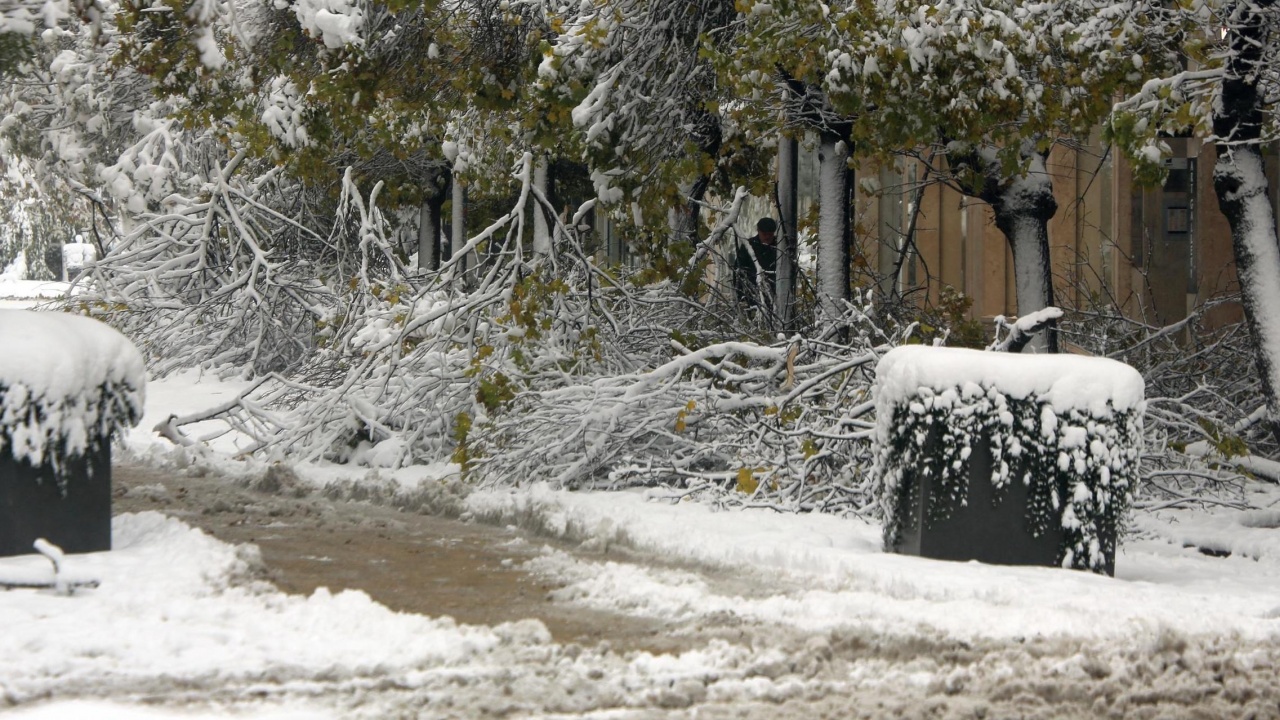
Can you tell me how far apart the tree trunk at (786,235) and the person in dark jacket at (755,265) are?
116mm

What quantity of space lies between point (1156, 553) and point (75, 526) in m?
5.66

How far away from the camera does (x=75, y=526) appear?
6938 mm

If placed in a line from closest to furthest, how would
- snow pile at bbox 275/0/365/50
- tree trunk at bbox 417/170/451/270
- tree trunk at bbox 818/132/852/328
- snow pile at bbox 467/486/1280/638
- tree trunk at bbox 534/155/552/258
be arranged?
snow pile at bbox 467/486/1280/638 → snow pile at bbox 275/0/365/50 → tree trunk at bbox 534/155/552/258 → tree trunk at bbox 818/132/852/328 → tree trunk at bbox 417/170/451/270

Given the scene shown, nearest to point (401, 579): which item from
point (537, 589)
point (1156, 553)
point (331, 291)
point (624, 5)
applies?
point (537, 589)

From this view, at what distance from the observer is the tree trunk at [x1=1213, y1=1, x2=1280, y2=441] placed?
9.13m

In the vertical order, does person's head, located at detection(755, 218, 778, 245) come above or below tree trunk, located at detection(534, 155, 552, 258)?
above

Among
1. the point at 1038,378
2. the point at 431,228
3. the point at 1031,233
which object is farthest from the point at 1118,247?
the point at 431,228

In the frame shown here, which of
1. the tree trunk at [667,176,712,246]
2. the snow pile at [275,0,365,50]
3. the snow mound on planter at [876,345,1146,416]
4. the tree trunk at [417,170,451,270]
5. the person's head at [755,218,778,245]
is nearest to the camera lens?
the snow mound on planter at [876,345,1146,416]

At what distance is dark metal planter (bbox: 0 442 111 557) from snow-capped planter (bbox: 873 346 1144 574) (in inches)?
143

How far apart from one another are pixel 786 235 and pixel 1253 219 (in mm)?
5644

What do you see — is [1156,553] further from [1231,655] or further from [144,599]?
[144,599]

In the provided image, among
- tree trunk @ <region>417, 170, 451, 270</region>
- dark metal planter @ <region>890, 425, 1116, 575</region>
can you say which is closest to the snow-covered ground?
dark metal planter @ <region>890, 425, 1116, 575</region>

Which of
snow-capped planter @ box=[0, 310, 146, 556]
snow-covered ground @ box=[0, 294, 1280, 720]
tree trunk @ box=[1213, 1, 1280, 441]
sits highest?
tree trunk @ box=[1213, 1, 1280, 441]

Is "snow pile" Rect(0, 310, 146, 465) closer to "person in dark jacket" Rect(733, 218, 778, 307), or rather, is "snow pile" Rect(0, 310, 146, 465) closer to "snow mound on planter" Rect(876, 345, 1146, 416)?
"snow mound on planter" Rect(876, 345, 1146, 416)
